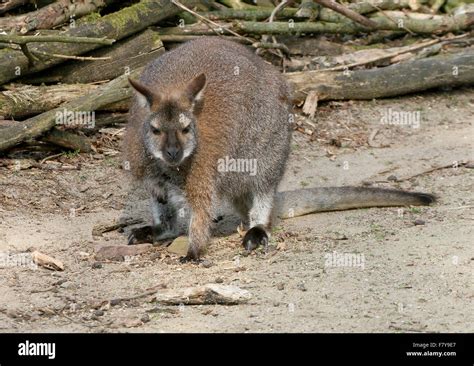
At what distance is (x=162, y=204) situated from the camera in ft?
25.3

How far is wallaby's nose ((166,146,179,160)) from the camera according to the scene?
22.5 ft

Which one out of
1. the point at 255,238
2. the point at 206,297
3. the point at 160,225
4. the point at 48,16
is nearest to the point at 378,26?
the point at 48,16

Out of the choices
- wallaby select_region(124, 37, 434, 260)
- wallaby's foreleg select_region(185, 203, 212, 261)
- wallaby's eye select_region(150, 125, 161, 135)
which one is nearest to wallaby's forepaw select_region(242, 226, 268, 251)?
wallaby select_region(124, 37, 434, 260)

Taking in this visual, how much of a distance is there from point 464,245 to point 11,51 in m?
4.63

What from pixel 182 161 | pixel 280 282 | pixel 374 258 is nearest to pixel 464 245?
pixel 374 258

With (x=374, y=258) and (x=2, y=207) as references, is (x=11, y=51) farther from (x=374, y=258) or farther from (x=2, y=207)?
(x=374, y=258)

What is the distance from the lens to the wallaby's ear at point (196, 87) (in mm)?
6973

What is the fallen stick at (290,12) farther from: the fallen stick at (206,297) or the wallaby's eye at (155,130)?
the fallen stick at (206,297)

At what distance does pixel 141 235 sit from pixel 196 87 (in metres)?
1.37
